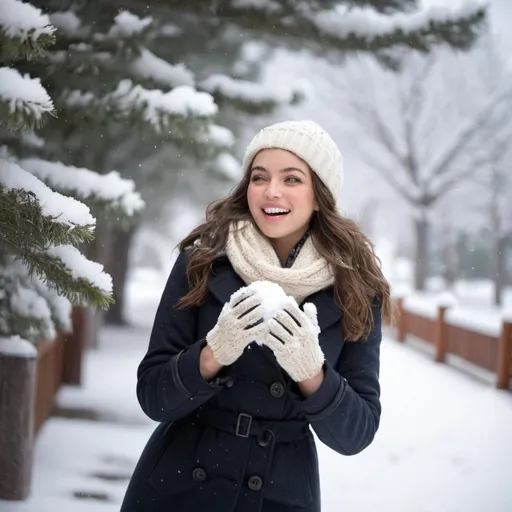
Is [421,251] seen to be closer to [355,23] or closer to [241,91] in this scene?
[241,91]

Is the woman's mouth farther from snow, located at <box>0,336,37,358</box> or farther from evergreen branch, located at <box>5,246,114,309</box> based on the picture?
snow, located at <box>0,336,37,358</box>

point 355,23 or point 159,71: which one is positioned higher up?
point 355,23

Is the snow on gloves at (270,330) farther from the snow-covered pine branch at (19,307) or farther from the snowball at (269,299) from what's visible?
the snow-covered pine branch at (19,307)

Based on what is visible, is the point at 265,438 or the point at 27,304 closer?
the point at 265,438

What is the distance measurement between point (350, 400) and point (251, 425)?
1.00 feet

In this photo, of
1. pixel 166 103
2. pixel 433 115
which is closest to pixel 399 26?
pixel 166 103

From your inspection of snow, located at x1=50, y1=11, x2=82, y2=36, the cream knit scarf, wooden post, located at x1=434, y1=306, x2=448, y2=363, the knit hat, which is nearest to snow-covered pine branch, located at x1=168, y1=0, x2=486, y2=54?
snow, located at x1=50, y1=11, x2=82, y2=36

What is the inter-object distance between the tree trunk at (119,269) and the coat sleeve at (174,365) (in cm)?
1279

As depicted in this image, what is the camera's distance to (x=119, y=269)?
50.3ft

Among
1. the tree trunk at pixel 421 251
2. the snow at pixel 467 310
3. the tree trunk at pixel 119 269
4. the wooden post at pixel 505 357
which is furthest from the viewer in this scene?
the tree trunk at pixel 421 251

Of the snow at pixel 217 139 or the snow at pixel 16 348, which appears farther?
the snow at pixel 217 139

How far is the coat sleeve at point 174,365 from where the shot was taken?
1.97m

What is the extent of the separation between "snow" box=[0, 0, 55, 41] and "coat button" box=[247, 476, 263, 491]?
1.53m

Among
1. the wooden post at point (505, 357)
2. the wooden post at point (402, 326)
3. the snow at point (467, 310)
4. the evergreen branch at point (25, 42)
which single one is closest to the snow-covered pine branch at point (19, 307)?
the evergreen branch at point (25, 42)
